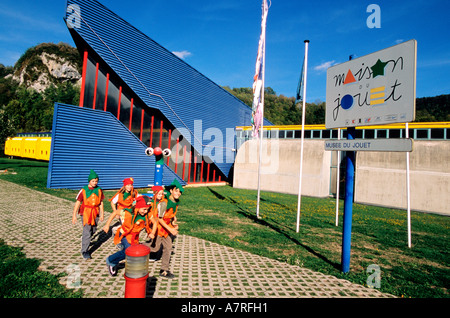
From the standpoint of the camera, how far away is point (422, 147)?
17750 millimetres

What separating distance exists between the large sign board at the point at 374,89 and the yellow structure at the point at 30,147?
39.3 m

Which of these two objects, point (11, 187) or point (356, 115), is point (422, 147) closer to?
point (356, 115)

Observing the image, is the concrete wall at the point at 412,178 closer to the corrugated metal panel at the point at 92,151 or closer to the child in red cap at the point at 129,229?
the corrugated metal panel at the point at 92,151

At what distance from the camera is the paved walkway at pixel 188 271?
453 centimetres

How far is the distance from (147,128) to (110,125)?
3.23 metres

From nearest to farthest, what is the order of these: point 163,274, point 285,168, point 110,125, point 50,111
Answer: point 163,274 → point 110,125 → point 285,168 → point 50,111

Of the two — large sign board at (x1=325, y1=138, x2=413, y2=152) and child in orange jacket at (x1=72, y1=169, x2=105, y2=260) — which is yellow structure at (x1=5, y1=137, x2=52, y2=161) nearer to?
child in orange jacket at (x1=72, y1=169, x2=105, y2=260)

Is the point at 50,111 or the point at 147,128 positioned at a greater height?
the point at 50,111

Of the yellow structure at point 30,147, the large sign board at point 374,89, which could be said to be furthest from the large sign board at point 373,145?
the yellow structure at point 30,147

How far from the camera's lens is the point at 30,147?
38.8 meters

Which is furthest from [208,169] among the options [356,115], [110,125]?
[356,115]

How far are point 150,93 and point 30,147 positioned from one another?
31223 millimetres
